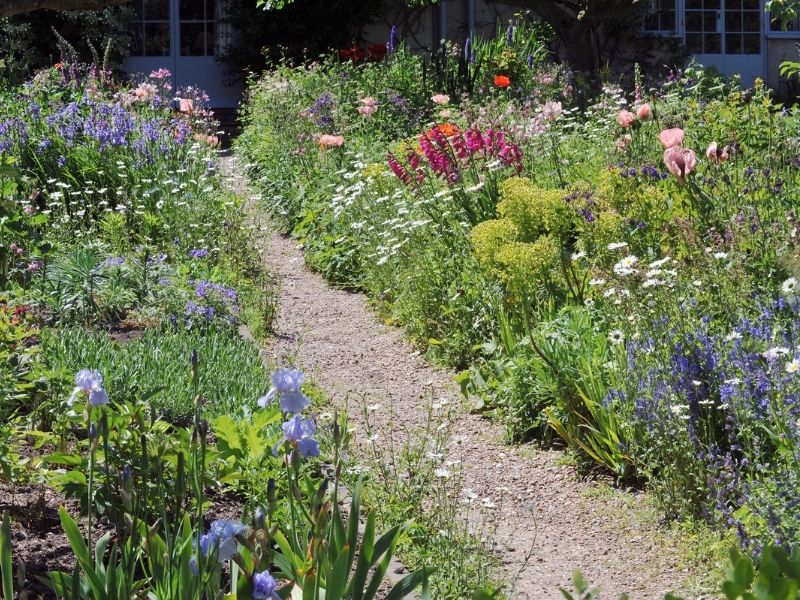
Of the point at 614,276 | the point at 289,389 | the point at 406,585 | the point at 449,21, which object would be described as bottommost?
the point at 406,585

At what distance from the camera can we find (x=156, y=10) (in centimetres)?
1734

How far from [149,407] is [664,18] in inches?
739

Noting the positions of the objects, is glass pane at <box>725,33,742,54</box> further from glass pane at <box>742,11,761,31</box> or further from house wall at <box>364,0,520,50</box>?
house wall at <box>364,0,520,50</box>

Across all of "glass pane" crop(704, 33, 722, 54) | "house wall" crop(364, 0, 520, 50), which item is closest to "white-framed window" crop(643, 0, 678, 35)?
"glass pane" crop(704, 33, 722, 54)

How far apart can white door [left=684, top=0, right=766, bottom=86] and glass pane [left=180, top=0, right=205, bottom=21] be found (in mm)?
9048

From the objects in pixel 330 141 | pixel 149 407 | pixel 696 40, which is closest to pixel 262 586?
pixel 149 407

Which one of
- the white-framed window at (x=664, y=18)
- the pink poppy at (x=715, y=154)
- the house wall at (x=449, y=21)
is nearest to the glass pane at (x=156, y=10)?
the house wall at (x=449, y=21)

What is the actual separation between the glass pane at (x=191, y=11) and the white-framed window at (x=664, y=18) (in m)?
8.15

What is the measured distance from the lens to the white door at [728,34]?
66.9 ft

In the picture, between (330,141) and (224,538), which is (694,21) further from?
(224,538)

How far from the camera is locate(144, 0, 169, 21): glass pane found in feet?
56.8

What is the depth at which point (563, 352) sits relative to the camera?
4.56 m

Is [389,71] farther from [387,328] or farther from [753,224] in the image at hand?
[753,224]

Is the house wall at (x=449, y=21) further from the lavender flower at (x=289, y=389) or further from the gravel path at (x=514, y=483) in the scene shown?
the lavender flower at (x=289, y=389)
